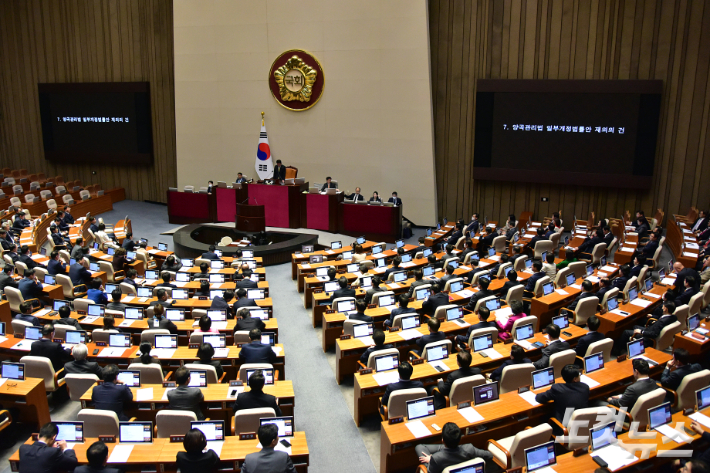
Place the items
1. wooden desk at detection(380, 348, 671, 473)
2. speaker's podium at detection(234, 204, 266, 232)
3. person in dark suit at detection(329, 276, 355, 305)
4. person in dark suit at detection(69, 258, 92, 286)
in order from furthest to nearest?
speaker's podium at detection(234, 204, 266, 232), person in dark suit at detection(69, 258, 92, 286), person in dark suit at detection(329, 276, 355, 305), wooden desk at detection(380, 348, 671, 473)

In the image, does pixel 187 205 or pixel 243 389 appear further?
pixel 187 205

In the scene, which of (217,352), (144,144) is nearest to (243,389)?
(217,352)

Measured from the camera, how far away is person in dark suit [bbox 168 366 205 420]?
5.47 meters

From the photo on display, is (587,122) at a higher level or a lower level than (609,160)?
higher

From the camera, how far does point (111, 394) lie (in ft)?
18.1

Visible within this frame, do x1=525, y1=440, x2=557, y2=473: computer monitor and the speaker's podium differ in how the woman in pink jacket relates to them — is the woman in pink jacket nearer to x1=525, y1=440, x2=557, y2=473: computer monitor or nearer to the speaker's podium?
x1=525, y1=440, x2=557, y2=473: computer monitor

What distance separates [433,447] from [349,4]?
14585 millimetres

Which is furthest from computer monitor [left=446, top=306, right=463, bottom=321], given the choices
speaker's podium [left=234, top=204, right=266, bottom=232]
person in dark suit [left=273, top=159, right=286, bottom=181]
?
person in dark suit [left=273, top=159, right=286, bottom=181]

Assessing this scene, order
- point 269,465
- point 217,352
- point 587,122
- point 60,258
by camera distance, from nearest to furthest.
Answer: point 269,465 < point 217,352 < point 60,258 < point 587,122

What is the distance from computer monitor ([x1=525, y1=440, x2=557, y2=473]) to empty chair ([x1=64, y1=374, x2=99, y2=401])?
15.3 ft

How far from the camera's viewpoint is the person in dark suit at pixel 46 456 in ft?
14.5

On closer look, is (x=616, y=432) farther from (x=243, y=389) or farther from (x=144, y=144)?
(x=144, y=144)

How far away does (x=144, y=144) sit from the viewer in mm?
20109

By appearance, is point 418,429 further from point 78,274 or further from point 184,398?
point 78,274
